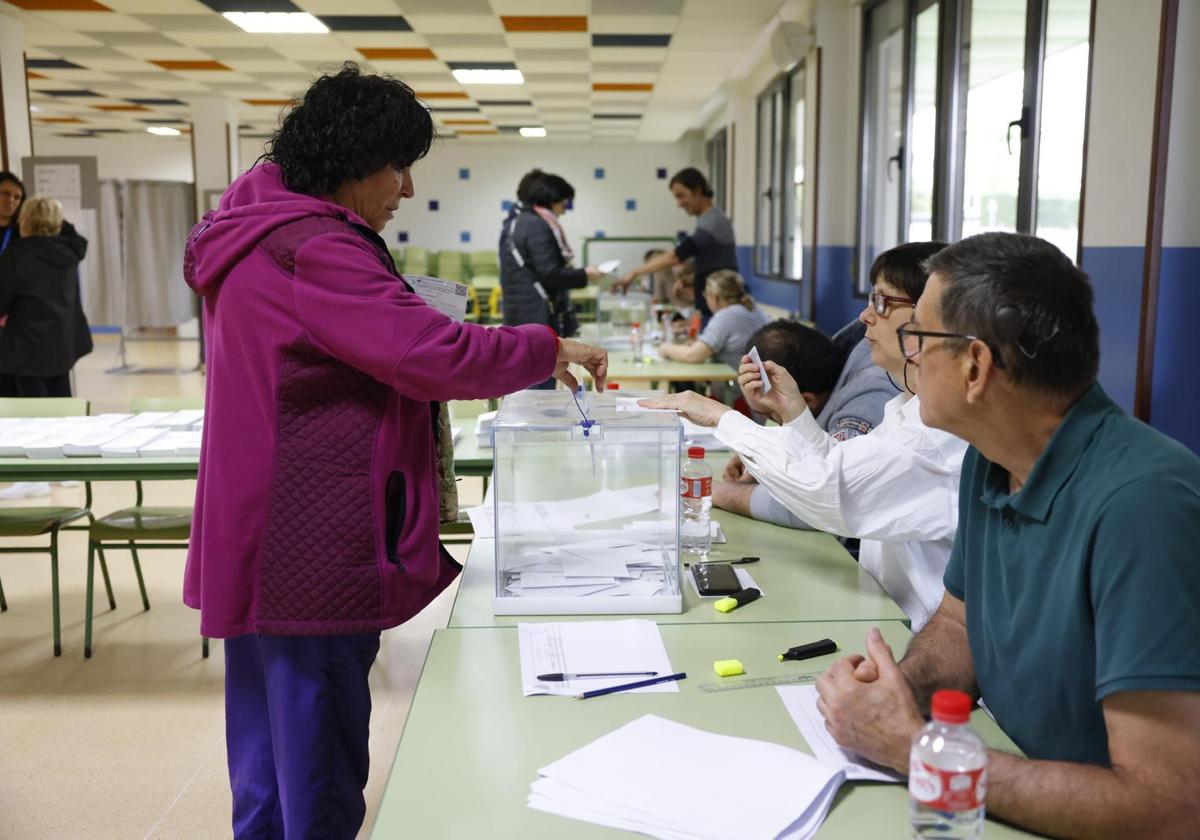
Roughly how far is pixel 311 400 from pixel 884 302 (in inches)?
48.8

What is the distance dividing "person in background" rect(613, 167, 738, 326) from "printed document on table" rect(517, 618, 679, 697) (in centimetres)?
510

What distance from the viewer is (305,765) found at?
158cm

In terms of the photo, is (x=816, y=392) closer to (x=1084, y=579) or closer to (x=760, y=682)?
(x=760, y=682)

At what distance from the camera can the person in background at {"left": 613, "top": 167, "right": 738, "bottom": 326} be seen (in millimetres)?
6762

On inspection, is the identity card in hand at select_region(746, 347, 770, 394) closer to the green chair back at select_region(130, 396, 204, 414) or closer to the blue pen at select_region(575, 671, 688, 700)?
the blue pen at select_region(575, 671, 688, 700)

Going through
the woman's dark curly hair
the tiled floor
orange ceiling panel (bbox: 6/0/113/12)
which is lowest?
the tiled floor

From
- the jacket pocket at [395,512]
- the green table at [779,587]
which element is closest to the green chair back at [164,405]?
the green table at [779,587]

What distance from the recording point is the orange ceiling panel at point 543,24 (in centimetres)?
712

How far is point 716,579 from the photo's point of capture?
1852 mm

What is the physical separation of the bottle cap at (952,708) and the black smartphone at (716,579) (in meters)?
0.89

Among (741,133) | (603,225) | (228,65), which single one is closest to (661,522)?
(228,65)

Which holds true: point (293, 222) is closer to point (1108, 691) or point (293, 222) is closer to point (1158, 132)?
point (1108, 691)

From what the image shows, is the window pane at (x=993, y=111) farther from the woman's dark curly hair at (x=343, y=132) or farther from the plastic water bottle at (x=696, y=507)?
the woman's dark curly hair at (x=343, y=132)

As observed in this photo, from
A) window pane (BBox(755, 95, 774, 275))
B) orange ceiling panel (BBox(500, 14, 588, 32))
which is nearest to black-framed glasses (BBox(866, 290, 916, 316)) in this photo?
orange ceiling panel (BBox(500, 14, 588, 32))
